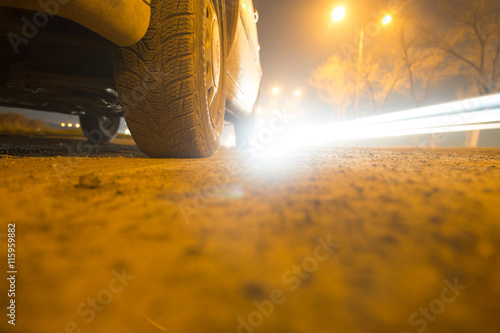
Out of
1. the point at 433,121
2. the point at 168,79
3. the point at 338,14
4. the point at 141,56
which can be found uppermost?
the point at 338,14

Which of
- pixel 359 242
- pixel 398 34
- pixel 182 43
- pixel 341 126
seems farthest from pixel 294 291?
pixel 398 34

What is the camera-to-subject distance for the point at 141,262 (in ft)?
1.28

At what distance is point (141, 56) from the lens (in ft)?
3.73

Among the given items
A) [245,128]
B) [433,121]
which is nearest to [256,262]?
[245,128]

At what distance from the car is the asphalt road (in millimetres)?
758

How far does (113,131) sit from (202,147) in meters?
3.82

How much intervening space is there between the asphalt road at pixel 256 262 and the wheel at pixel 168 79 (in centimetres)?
77

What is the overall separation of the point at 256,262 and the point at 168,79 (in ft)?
3.59

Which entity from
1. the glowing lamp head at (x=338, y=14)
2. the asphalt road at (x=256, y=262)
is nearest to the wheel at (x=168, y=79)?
the asphalt road at (x=256, y=262)

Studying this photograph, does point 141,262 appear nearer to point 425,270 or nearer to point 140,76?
point 425,270

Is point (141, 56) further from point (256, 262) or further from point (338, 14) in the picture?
point (338, 14)

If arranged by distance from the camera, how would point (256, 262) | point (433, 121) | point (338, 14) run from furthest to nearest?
1. point (338, 14)
2. point (433, 121)
3. point (256, 262)

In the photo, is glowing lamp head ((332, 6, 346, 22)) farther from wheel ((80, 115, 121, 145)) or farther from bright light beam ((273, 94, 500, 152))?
wheel ((80, 115, 121, 145))

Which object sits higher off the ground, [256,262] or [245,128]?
[245,128]
